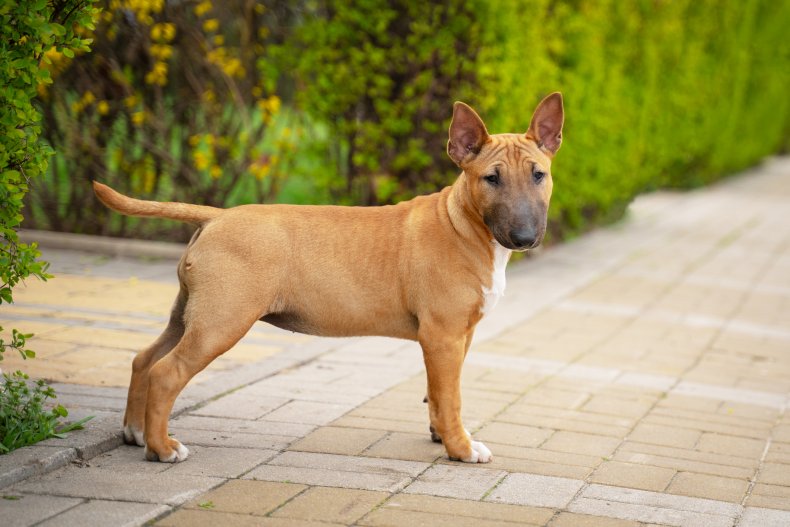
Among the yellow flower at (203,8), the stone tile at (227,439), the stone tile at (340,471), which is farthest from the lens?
the yellow flower at (203,8)

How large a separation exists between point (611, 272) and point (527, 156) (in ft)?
20.8

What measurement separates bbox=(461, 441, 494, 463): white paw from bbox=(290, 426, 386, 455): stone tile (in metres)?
0.51

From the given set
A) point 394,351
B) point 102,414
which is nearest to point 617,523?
point 102,414

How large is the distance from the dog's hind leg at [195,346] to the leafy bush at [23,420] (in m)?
0.48

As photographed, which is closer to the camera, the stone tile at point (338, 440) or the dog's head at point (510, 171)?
the dog's head at point (510, 171)

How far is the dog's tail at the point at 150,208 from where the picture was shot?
14.8 feet

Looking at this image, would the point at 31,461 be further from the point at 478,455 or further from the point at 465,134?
the point at 465,134

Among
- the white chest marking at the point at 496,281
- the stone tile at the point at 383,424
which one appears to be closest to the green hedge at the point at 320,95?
the stone tile at the point at 383,424

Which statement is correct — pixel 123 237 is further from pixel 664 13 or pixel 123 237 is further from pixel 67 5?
pixel 664 13

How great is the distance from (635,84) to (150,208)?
1155cm

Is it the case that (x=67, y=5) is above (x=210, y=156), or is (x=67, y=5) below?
above

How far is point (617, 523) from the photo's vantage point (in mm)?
4152

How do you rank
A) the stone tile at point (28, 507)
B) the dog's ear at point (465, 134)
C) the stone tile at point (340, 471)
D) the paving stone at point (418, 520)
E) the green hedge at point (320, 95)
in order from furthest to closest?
the green hedge at point (320, 95) → the dog's ear at point (465, 134) → the stone tile at point (340, 471) → the paving stone at point (418, 520) → the stone tile at point (28, 507)

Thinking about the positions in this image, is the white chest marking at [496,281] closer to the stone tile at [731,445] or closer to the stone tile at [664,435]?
the stone tile at [664,435]
